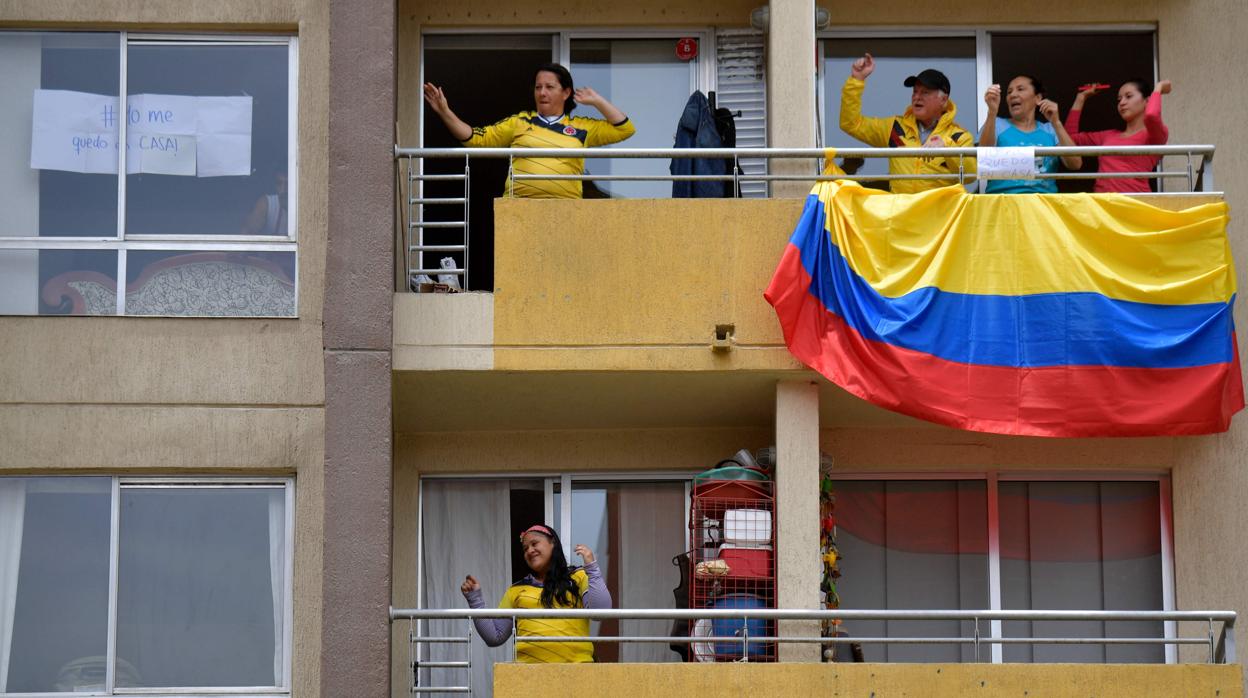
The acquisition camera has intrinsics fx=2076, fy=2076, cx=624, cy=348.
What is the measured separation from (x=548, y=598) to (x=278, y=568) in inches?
68.5

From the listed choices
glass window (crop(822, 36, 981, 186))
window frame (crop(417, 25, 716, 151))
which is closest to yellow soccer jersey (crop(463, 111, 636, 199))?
window frame (crop(417, 25, 716, 151))

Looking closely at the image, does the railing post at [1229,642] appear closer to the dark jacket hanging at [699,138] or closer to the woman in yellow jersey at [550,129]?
the dark jacket hanging at [699,138]

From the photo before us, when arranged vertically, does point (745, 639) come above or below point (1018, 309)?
below

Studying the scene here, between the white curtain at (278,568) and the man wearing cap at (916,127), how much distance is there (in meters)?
4.75

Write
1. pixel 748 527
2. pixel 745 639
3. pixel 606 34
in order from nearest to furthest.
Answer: pixel 745 639, pixel 748 527, pixel 606 34

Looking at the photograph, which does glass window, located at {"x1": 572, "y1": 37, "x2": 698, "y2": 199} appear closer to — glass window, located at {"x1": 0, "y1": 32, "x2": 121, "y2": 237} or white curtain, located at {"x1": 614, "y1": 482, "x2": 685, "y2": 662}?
white curtain, located at {"x1": 614, "y1": 482, "x2": 685, "y2": 662}

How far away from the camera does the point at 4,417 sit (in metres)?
13.2

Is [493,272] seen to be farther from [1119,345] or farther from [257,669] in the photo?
[1119,345]

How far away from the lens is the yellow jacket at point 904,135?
14.3 m

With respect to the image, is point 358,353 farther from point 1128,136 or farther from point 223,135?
point 1128,136

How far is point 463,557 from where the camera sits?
14.8 meters

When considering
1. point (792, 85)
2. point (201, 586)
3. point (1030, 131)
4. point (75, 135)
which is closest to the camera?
point (201, 586)

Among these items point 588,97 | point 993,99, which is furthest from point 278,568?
point 993,99

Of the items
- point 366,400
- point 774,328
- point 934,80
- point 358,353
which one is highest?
point 934,80
